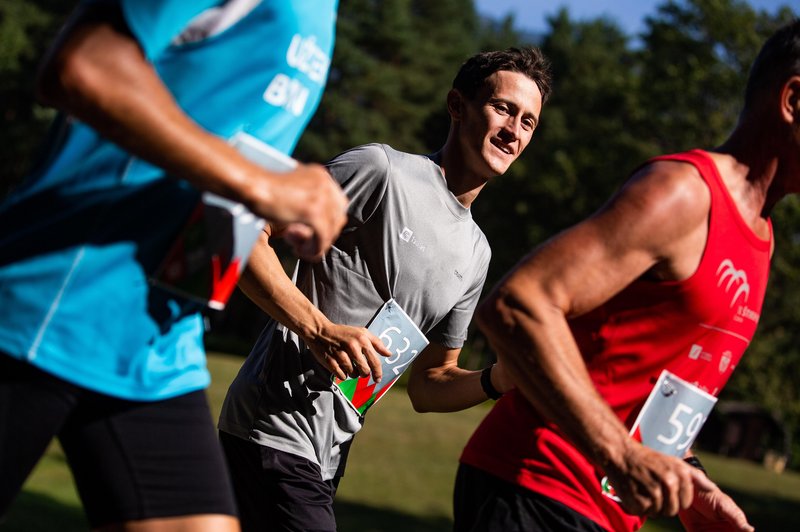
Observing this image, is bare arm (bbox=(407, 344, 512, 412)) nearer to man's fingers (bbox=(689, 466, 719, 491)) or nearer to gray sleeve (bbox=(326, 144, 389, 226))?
gray sleeve (bbox=(326, 144, 389, 226))

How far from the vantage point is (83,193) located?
1761 millimetres

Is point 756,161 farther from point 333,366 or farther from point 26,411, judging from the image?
point 26,411

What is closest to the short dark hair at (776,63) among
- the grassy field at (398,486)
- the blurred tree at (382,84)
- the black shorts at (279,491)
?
the black shorts at (279,491)

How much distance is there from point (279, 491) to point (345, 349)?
0.58 meters

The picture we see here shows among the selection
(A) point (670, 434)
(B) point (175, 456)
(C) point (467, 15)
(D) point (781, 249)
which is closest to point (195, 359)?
(B) point (175, 456)

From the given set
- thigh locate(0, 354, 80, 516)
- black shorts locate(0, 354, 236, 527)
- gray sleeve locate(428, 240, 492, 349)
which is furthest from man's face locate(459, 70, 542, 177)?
thigh locate(0, 354, 80, 516)

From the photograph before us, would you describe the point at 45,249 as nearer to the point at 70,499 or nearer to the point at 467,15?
the point at 70,499

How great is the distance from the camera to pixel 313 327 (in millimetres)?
2814

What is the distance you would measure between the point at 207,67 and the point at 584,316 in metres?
0.93

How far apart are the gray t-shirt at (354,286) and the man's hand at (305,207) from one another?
143 cm

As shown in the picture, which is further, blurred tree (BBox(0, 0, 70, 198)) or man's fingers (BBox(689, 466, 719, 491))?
blurred tree (BBox(0, 0, 70, 198))

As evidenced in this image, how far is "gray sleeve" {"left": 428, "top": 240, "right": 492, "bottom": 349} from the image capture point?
11.4 ft

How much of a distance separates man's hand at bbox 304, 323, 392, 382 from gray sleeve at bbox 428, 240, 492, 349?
0.68 metres

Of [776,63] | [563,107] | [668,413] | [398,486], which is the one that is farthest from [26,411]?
[563,107]
